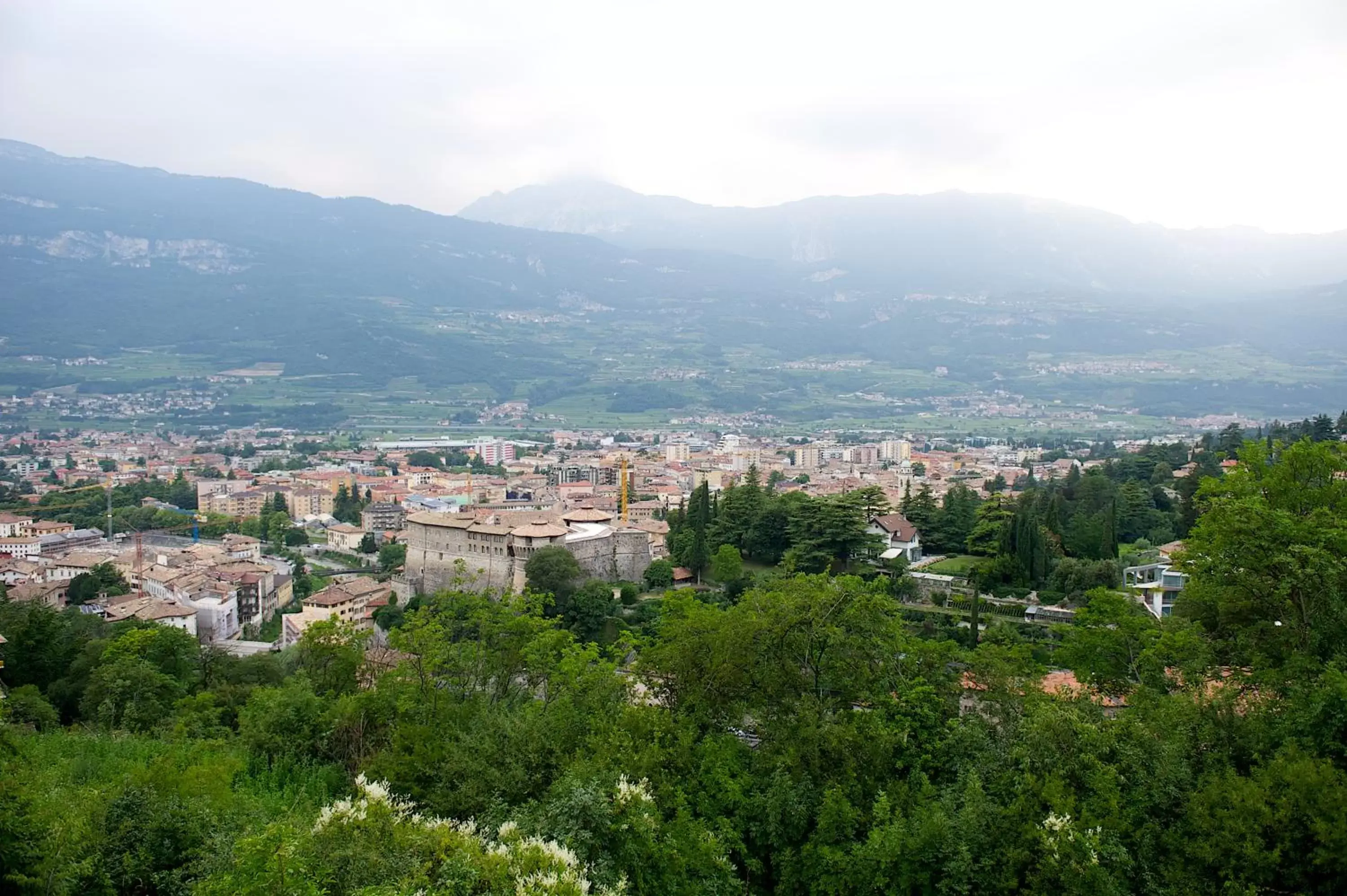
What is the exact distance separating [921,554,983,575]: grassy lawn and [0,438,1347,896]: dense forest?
1431 centimetres

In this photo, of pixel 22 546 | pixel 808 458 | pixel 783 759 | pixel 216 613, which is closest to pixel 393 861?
pixel 783 759

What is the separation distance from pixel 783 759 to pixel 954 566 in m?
20.1

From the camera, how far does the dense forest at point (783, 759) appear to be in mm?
6723

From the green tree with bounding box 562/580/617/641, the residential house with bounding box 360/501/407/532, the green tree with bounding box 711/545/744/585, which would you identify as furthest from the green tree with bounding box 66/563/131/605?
the green tree with bounding box 711/545/744/585

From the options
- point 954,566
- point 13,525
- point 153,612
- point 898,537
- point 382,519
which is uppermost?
point 898,537

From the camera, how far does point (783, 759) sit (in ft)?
28.9

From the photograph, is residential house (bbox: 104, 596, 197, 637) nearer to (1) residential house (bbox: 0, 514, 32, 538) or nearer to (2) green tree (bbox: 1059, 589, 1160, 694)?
(1) residential house (bbox: 0, 514, 32, 538)

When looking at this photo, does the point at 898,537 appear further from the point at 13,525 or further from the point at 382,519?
the point at 13,525

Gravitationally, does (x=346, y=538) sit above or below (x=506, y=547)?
below

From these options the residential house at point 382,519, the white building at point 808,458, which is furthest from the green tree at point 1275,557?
the white building at point 808,458

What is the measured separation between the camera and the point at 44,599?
27109mm

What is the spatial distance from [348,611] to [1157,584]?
22827 millimetres

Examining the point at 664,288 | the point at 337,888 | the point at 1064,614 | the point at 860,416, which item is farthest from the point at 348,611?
the point at 664,288

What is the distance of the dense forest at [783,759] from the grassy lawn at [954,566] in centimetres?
1431
